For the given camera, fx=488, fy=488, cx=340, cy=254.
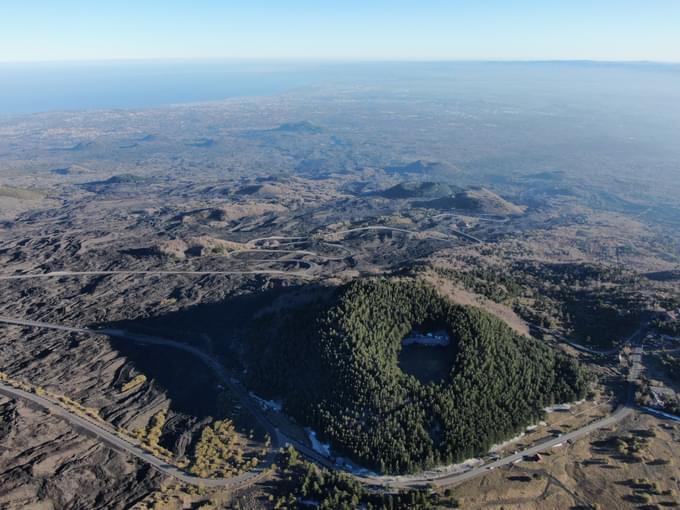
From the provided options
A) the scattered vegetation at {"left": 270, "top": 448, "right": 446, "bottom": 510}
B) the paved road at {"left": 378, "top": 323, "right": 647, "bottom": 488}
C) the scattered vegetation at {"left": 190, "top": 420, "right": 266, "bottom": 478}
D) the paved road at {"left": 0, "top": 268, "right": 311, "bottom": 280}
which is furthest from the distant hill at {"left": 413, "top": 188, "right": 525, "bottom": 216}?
the scattered vegetation at {"left": 270, "top": 448, "right": 446, "bottom": 510}

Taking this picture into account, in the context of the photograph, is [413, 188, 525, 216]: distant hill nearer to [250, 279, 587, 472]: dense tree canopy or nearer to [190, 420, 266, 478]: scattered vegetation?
[250, 279, 587, 472]: dense tree canopy

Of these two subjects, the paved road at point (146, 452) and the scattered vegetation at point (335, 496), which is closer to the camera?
the scattered vegetation at point (335, 496)

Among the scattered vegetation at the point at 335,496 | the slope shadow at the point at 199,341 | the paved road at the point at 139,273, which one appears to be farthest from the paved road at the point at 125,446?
the paved road at the point at 139,273

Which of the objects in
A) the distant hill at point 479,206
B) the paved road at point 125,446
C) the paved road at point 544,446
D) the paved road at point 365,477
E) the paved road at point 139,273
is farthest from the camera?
the distant hill at point 479,206

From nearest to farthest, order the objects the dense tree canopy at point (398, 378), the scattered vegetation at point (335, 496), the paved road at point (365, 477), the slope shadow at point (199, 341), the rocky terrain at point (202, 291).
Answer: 1. the scattered vegetation at point (335, 496)
2. the paved road at point (365, 477)
3. the dense tree canopy at point (398, 378)
4. the rocky terrain at point (202, 291)
5. the slope shadow at point (199, 341)

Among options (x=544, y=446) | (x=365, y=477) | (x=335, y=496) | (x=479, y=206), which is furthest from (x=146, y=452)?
(x=479, y=206)

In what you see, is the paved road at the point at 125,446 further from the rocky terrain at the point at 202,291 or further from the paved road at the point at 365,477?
the rocky terrain at the point at 202,291

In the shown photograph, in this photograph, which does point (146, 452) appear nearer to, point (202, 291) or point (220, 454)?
point (220, 454)
